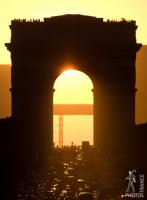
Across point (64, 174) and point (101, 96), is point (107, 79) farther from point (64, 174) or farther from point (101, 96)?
point (64, 174)

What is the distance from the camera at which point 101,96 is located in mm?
53562

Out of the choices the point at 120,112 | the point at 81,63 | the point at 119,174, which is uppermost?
the point at 81,63

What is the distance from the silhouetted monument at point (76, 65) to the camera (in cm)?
5288

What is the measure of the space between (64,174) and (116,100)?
15.7 meters

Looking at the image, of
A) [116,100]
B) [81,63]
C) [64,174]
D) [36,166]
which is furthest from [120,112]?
[64,174]

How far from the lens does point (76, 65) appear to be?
53.9 metres

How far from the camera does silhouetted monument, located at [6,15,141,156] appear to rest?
173ft
